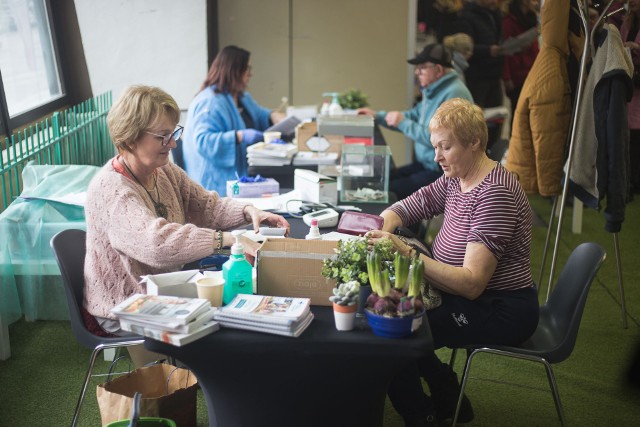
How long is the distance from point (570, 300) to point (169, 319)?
144 cm

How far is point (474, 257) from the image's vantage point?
2467 mm

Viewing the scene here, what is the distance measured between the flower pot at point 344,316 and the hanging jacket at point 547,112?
214 centimetres

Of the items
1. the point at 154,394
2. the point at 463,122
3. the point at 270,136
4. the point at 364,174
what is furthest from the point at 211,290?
the point at 270,136

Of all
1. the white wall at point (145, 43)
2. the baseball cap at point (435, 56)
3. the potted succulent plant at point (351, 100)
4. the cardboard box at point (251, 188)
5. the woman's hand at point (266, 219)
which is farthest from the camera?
the potted succulent plant at point (351, 100)

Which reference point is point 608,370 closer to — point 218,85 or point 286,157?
point 286,157

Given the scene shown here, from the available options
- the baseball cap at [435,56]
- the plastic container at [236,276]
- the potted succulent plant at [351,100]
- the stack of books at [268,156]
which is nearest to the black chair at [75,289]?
the plastic container at [236,276]

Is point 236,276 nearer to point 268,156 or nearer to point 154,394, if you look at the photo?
point 154,394

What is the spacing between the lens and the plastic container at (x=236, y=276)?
221cm

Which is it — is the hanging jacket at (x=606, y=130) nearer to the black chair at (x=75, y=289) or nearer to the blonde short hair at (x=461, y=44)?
the black chair at (x=75, y=289)

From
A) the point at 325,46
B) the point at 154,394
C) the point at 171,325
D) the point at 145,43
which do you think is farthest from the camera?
the point at 325,46

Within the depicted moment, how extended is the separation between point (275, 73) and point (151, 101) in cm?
450

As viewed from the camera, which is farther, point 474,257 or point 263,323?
point 474,257

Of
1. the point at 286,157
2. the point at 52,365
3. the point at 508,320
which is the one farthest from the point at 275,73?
the point at 508,320

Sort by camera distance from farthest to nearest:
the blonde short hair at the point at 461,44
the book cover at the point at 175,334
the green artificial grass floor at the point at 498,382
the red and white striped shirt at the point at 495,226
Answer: the blonde short hair at the point at 461,44 < the green artificial grass floor at the point at 498,382 < the red and white striped shirt at the point at 495,226 < the book cover at the point at 175,334
